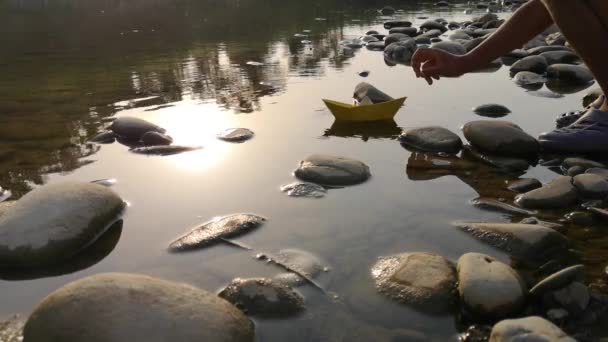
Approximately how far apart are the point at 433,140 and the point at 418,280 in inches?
82.8

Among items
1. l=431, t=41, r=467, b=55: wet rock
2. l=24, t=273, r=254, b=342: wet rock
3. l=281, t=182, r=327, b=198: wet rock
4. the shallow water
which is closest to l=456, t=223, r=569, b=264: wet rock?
the shallow water

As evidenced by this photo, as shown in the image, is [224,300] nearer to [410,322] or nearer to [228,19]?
[410,322]

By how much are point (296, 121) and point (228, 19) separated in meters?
13.6

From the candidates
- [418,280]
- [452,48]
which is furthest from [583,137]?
[452,48]

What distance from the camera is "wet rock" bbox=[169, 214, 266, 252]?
2835 mm

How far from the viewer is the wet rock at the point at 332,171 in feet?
11.9

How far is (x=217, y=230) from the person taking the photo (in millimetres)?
2945

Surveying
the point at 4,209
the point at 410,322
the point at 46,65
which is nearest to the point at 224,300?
the point at 410,322

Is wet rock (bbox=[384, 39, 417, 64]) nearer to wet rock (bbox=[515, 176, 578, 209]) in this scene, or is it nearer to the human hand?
the human hand

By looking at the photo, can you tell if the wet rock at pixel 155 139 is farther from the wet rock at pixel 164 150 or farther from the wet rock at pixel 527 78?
the wet rock at pixel 527 78

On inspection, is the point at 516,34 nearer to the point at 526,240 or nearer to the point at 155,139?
the point at 526,240

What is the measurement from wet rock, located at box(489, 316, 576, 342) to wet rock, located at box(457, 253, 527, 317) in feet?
0.55

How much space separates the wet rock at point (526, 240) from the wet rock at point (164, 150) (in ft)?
7.95

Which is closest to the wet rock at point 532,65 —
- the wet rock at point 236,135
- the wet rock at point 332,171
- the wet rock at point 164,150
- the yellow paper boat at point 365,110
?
the yellow paper boat at point 365,110
